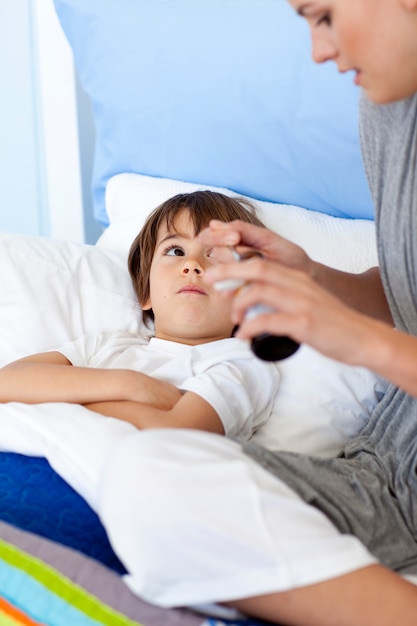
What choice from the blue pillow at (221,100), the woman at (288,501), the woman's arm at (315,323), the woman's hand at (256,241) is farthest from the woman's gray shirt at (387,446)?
the blue pillow at (221,100)

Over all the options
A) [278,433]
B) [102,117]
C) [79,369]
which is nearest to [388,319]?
[278,433]

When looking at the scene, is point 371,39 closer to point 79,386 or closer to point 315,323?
point 315,323

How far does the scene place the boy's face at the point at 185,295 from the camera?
1.44 meters

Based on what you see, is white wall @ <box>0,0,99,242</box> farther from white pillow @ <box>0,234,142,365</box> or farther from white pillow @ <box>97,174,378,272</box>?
white pillow @ <box>0,234,142,365</box>

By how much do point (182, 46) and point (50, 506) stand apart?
1.07 metres

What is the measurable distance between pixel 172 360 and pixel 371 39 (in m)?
0.63

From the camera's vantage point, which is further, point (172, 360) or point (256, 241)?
point (172, 360)

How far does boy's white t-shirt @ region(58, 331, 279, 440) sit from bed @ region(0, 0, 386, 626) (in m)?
0.04

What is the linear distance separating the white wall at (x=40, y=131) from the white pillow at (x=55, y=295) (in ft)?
2.54

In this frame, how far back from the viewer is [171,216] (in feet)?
5.20

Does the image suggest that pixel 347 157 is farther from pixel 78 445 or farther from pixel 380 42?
pixel 78 445

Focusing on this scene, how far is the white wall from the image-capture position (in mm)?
2363

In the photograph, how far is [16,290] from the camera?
60.2 inches

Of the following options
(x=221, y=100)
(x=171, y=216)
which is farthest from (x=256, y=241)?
(x=221, y=100)
